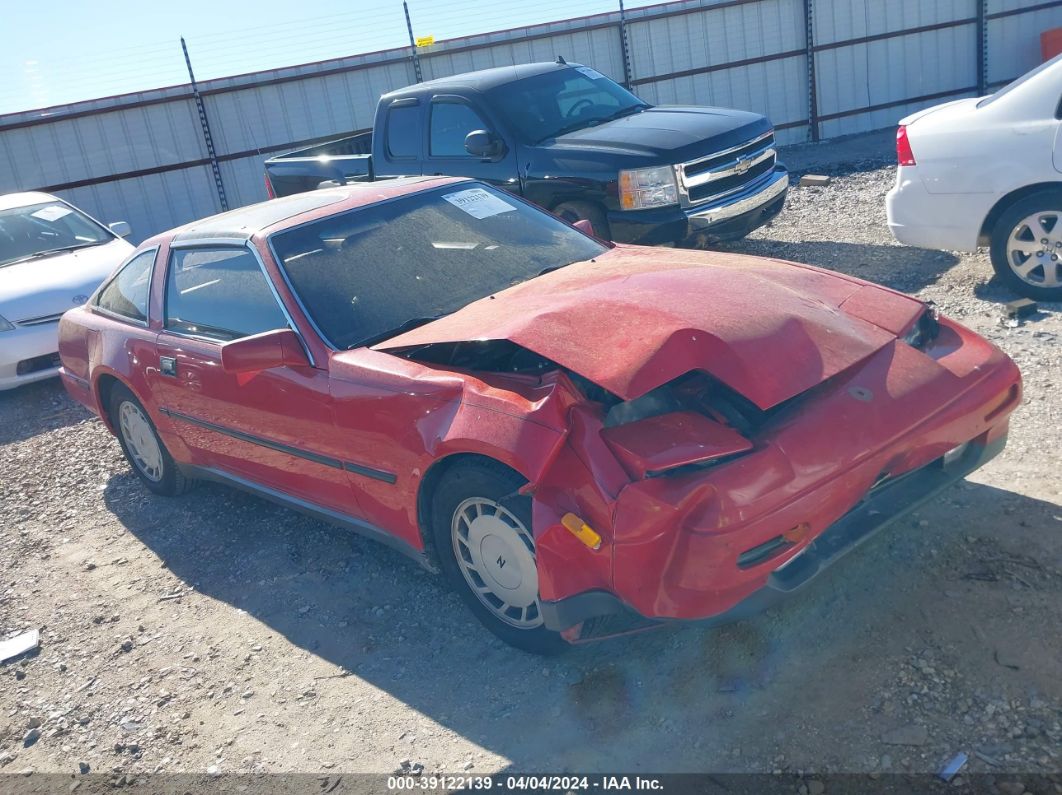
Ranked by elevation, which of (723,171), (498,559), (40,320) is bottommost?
(498,559)

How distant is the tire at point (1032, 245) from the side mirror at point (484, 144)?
152 inches

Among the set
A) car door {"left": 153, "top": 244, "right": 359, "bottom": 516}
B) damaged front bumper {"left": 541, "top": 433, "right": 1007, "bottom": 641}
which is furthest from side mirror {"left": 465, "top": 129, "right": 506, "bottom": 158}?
damaged front bumper {"left": 541, "top": 433, "right": 1007, "bottom": 641}

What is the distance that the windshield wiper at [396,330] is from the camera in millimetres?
3877

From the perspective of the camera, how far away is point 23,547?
5.40 meters

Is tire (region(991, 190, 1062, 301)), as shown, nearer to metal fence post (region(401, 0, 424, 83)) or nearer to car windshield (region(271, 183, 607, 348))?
car windshield (region(271, 183, 607, 348))

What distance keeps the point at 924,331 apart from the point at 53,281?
7.31 meters

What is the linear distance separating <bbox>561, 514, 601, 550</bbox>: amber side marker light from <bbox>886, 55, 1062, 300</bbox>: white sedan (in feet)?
14.3

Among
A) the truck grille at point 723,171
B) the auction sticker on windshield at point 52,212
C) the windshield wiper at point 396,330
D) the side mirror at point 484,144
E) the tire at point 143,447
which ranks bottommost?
the tire at point 143,447

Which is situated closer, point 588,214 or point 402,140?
point 588,214

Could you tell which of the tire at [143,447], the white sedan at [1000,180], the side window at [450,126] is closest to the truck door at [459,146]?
the side window at [450,126]

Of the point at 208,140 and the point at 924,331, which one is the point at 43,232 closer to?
the point at 208,140

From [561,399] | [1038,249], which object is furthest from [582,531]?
[1038,249]

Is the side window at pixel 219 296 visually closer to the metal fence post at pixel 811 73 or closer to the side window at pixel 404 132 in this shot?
the side window at pixel 404 132

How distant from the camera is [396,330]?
12.9ft
